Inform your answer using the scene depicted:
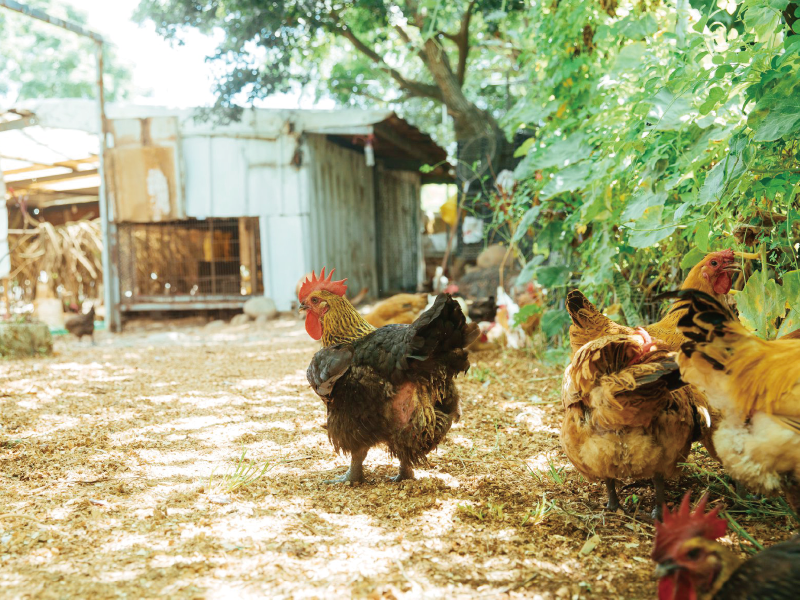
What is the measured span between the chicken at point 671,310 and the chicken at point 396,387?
533 mm

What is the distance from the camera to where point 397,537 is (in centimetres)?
243

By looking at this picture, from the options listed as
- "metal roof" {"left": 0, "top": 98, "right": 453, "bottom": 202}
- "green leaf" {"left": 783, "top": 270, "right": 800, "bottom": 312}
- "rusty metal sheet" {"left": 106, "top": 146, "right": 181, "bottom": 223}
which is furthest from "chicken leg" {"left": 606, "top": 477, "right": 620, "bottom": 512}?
"rusty metal sheet" {"left": 106, "top": 146, "right": 181, "bottom": 223}

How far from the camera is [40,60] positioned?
26219mm

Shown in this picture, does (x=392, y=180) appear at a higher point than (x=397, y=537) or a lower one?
higher

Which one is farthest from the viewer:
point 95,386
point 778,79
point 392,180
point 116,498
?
point 392,180

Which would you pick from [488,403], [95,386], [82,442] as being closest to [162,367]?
[95,386]

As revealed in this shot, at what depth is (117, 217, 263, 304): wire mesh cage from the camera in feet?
43.3

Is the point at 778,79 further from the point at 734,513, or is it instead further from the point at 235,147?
the point at 235,147

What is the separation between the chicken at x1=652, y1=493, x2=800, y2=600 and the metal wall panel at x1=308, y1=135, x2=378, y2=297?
452 inches

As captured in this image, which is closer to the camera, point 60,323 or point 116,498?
point 116,498

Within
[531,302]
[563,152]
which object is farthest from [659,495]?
[531,302]

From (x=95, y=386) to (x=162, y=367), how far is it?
4.35ft

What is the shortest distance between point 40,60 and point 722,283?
31.0m

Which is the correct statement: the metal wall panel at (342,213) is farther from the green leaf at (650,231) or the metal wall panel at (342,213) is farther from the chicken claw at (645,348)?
the chicken claw at (645,348)
